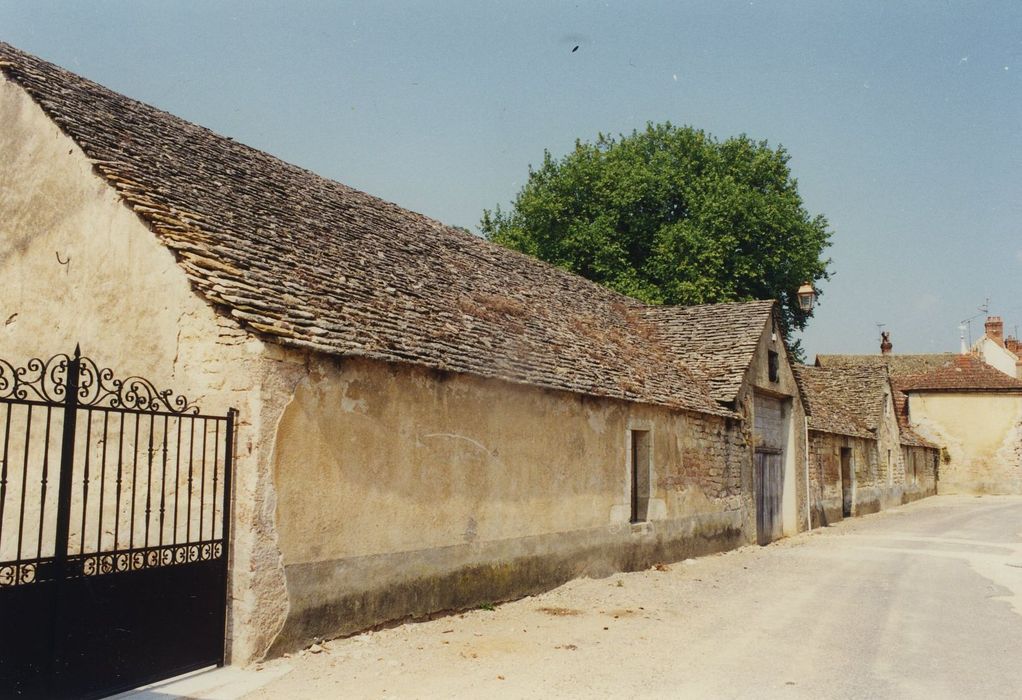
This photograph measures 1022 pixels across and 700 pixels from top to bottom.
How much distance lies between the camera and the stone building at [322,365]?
24.1 feet

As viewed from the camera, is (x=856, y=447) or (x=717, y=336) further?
(x=856, y=447)

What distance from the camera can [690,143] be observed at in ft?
109

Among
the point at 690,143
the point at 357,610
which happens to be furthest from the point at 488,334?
the point at 690,143

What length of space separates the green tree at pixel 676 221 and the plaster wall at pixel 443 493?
1715 cm

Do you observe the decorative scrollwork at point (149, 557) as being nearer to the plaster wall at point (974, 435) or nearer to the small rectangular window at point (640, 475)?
the small rectangular window at point (640, 475)

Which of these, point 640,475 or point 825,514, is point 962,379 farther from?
point 640,475

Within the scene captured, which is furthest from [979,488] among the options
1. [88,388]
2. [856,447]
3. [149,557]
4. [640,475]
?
[88,388]

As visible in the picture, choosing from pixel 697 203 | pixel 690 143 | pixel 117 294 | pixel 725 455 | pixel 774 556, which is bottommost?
pixel 774 556

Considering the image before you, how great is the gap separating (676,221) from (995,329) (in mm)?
26598

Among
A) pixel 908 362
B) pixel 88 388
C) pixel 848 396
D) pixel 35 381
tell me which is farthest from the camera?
pixel 908 362

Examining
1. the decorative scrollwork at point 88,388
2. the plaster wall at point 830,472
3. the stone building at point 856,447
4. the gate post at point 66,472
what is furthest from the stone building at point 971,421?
the gate post at point 66,472

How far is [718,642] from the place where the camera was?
26.7 feet

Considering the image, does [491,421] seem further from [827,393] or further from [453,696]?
[827,393]

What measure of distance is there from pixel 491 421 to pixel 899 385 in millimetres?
37232
